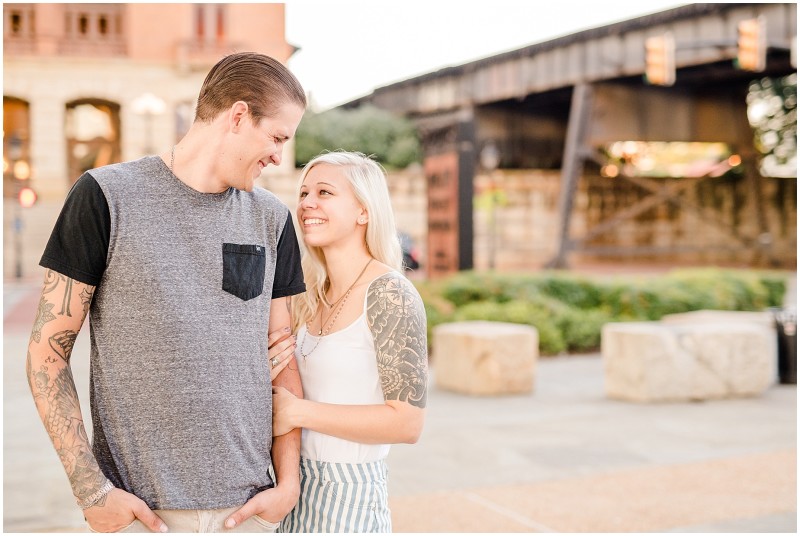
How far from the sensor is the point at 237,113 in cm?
246

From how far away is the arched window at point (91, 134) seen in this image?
35906 millimetres

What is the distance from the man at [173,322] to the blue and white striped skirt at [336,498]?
0.24m

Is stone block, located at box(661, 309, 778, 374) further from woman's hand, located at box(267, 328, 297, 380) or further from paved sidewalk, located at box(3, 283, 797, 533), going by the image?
woman's hand, located at box(267, 328, 297, 380)

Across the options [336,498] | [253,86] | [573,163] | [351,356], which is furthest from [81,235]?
[573,163]

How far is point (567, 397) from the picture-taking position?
407 inches

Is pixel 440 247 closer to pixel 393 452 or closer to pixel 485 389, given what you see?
pixel 485 389

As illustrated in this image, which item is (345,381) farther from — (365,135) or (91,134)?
(91,134)

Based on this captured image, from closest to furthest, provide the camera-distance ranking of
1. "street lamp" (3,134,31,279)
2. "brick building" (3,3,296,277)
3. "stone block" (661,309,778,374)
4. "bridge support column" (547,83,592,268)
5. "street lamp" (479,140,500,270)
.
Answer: "stone block" (661,309,778,374), "bridge support column" (547,83,592,268), "street lamp" (3,134,31,279), "street lamp" (479,140,500,270), "brick building" (3,3,296,277)

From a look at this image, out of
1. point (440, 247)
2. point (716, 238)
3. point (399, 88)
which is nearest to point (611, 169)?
point (716, 238)

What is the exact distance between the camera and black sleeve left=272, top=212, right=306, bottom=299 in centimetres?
264

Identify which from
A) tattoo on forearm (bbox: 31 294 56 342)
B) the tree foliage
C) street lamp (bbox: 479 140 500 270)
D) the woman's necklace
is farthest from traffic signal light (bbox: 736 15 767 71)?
tattoo on forearm (bbox: 31 294 56 342)

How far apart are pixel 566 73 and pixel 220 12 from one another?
14529 millimetres

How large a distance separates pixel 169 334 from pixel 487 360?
814 centimetres

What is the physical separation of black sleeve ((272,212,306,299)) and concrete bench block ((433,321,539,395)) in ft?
25.3
